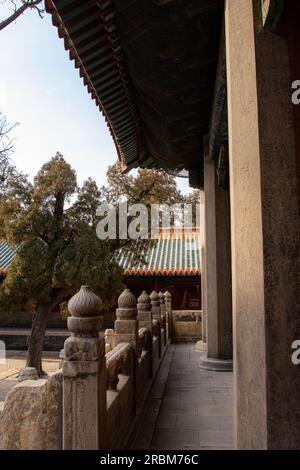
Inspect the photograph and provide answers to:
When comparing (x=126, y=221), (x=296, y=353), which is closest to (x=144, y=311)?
(x=296, y=353)

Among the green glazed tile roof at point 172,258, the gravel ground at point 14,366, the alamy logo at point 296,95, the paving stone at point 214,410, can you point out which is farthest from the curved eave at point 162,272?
the alamy logo at point 296,95

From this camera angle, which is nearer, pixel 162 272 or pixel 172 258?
pixel 162 272

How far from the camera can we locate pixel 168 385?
5.55m

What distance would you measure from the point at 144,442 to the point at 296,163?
2685mm

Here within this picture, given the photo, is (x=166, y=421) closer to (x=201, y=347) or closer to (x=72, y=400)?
(x=72, y=400)

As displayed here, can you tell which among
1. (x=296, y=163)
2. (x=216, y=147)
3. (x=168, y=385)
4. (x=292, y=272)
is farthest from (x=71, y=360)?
(x=216, y=147)

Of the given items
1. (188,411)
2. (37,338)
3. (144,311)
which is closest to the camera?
(188,411)

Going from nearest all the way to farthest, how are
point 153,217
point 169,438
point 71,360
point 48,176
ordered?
point 71,360 < point 169,438 < point 48,176 < point 153,217

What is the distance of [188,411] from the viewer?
4.36 m

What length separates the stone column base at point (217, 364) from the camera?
6.05m

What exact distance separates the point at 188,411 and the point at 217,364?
186cm

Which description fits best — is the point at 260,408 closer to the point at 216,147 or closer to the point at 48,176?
the point at 216,147

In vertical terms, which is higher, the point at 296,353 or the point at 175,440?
the point at 296,353

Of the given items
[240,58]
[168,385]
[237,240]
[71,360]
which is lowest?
[168,385]
